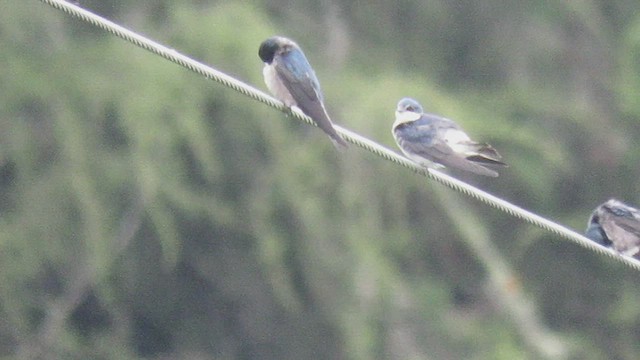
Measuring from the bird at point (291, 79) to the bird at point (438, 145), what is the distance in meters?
0.36

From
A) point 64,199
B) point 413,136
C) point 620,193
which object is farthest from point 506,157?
point 413,136

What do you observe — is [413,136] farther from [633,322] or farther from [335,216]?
[633,322]

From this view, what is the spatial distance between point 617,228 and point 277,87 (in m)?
1.61

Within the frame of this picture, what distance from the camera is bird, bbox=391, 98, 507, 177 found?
27.7 ft

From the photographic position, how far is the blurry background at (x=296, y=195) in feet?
50.4

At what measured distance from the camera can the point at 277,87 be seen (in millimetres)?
8906

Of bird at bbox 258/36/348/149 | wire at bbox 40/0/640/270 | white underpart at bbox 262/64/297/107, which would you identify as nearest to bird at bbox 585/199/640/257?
bird at bbox 258/36/348/149

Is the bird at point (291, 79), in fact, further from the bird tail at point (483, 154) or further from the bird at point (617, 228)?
the bird at point (617, 228)

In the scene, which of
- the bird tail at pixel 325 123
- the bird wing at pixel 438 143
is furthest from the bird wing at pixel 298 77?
the bird wing at pixel 438 143

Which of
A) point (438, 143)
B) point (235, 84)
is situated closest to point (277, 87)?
point (438, 143)

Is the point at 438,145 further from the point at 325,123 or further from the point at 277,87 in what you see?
the point at 325,123

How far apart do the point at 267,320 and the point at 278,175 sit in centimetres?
157

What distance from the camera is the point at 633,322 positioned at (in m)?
18.5

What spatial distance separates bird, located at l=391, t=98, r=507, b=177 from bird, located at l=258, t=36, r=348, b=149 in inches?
14.3
